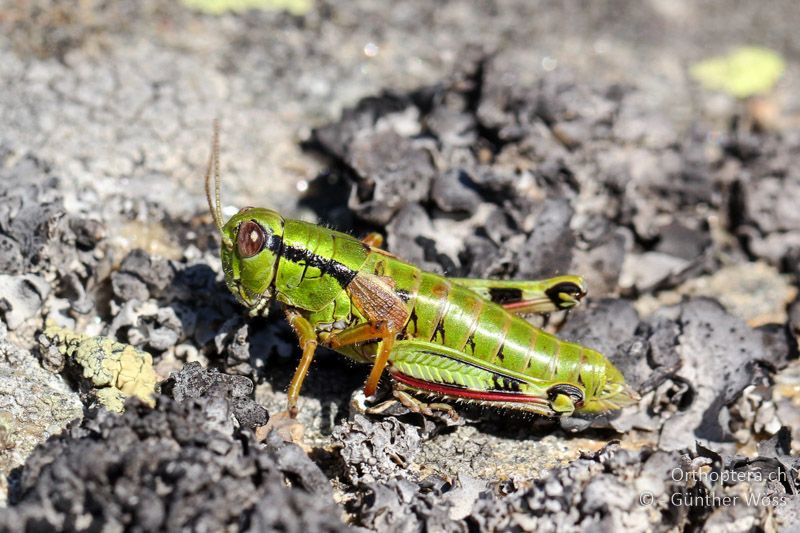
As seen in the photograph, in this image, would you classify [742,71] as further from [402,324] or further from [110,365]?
[110,365]

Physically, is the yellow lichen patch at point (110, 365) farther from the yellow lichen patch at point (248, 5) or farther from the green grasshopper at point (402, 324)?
the yellow lichen patch at point (248, 5)

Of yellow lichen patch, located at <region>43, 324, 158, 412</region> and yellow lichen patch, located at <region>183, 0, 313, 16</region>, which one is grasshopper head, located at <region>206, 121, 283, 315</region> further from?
yellow lichen patch, located at <region>183, 0, 313, 16</region>

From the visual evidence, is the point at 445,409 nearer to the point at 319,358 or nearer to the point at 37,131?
the point at 319,358

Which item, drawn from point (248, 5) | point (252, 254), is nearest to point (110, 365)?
point (252, 254)

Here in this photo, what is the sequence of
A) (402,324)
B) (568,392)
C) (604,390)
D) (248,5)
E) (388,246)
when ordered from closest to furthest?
1. (568,392)
2. (604,390)
3. (402,324)
4. (388,246)
5. (248,5)

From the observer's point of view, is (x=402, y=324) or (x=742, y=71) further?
(x=742, y=71)

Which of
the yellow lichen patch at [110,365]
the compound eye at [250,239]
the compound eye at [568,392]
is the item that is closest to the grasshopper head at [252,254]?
the compound eye at [250,239]
